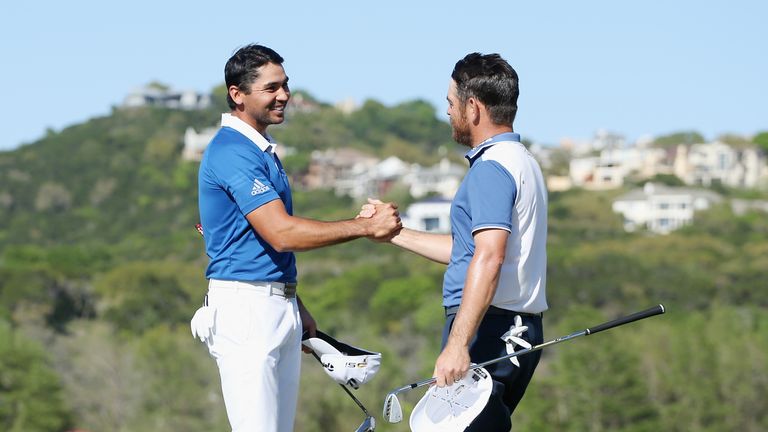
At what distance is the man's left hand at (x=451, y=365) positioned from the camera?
5266 mm

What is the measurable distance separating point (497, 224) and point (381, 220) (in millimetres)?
705

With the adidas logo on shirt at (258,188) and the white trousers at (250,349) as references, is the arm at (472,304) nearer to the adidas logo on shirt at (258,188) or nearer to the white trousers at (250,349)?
the white trousers at (250,349)

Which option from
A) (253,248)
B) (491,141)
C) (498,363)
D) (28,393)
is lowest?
(28,393)

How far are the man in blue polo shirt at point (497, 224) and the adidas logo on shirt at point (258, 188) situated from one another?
72cm

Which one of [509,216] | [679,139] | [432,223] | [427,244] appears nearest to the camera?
[509,216]

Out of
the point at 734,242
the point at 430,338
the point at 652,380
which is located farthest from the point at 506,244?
the point at 734,242

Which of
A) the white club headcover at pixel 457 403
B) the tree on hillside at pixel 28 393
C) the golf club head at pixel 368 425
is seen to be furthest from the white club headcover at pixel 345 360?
the tree on hillside at pixel 28 393

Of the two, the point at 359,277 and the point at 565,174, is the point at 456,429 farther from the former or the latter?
the point at 565,174

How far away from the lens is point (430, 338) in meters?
74.1

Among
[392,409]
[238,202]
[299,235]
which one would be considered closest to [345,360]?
[392,409]

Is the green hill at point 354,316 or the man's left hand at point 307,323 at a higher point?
the man's left hand at point 307,323

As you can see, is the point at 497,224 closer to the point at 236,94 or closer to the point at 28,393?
the point at 236,94

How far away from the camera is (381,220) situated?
19.4 feet

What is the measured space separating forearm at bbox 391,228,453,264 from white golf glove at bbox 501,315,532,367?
67cm
